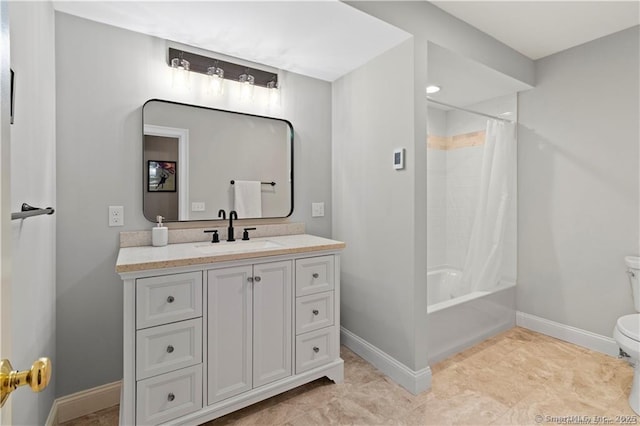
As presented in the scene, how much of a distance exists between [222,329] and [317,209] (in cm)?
128

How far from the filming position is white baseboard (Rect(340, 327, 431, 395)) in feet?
6.37

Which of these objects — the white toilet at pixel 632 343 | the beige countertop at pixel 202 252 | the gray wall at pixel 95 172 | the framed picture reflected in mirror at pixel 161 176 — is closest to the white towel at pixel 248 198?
the beige countertop at pixel 202 252

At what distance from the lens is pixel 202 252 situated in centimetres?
169

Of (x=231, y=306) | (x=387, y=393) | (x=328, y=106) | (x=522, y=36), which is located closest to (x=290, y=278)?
(x=231, y=306)

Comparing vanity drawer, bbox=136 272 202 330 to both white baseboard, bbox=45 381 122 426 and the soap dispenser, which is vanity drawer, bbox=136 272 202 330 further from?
white baseboard, bbox=45 381 122 426

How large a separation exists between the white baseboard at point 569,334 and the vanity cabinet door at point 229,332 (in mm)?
2535

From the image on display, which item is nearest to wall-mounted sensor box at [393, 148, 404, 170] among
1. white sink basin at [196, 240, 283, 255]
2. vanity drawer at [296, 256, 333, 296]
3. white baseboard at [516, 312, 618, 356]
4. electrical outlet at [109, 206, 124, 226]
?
vanity drawer at [296, 256, 333, 296]

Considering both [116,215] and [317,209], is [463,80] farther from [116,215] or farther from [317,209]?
[116,215]

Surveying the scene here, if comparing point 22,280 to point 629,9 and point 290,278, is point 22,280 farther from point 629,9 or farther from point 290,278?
point 629,9

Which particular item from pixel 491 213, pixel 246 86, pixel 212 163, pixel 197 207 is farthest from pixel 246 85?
pixel 491 213

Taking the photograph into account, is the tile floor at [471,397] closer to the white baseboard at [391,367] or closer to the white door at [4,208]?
the white baseboard at [391,367]

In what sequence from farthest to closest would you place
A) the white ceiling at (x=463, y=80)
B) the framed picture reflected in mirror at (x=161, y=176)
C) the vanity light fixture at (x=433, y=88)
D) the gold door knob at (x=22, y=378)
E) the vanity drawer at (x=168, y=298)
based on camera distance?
the vanity light fixture at (x=433, y=88) → the white ceiling at (x=463, y=80) → the framed picture reflected in mirror at (x=161, y=176) → the vanity drawer at (x=168, y=298) → the gold door knob at (x=22, y=378)

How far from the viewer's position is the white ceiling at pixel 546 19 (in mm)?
1998

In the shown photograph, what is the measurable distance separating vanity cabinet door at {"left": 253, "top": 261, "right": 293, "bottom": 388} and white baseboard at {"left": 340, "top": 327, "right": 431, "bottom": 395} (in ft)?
2.29
